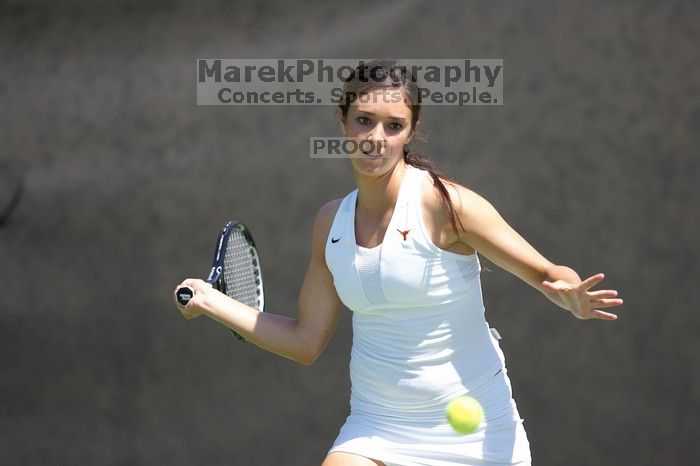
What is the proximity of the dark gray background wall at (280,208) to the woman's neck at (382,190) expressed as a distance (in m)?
0.98

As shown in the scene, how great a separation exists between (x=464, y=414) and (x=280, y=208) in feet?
4.24

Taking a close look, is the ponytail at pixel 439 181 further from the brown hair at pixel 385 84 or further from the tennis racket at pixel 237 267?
the tennis racket at pixel 237 267

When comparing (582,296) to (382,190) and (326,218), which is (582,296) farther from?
(326,218)

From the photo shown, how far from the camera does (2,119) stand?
3.25 m

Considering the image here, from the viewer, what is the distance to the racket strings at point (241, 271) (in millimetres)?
2695

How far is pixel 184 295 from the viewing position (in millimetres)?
2371

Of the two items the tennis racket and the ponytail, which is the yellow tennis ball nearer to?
the ponytail

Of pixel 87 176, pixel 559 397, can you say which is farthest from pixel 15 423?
pixel 559 397

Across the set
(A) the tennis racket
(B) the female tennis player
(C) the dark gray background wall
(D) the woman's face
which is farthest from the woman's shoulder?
(C) the dark gray background wall

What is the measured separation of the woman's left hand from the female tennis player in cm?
4

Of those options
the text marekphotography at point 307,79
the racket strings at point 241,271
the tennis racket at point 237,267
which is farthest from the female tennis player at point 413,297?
the text marekphotography at point 307,79

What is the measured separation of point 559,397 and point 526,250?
1.32 metres

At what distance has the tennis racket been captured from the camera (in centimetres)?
258

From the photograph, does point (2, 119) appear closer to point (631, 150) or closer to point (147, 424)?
point (147, 424)
